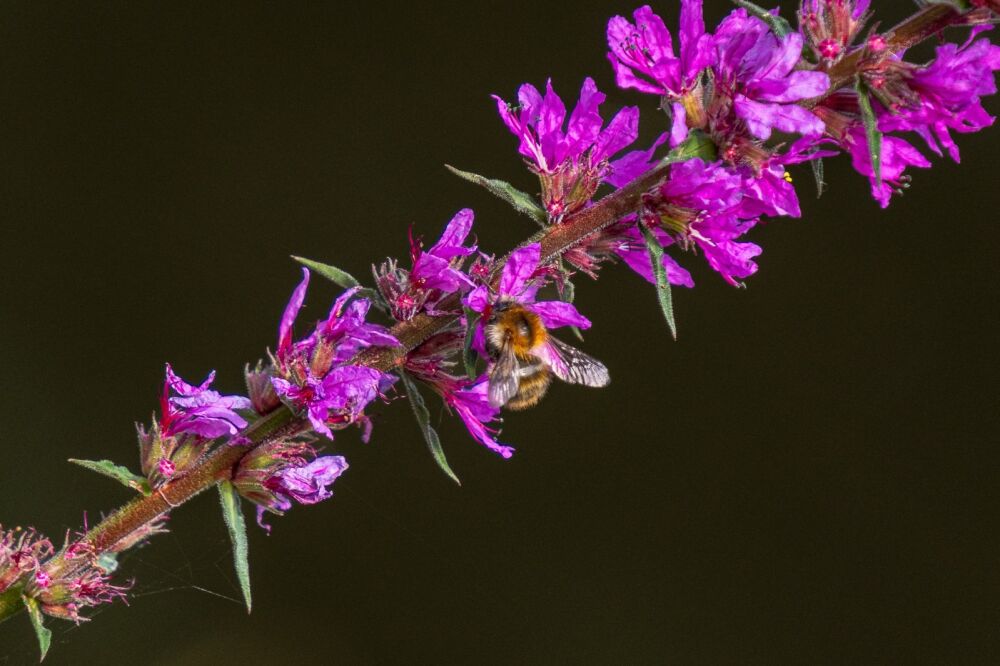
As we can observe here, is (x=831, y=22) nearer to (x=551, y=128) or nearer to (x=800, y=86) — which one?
(x=800, y=86)

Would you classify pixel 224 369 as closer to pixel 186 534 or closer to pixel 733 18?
pixel 186 534

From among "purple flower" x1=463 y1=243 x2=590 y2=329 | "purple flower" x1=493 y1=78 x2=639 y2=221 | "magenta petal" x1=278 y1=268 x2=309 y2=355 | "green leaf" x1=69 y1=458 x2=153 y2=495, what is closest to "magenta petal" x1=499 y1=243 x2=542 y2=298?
"purple flower" x1=463 y1=243 x2=590 y2=329

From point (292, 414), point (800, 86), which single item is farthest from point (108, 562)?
point (800, 86)

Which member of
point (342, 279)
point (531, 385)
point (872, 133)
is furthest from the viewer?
point (531, 385)

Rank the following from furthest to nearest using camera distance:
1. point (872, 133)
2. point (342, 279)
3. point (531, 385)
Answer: point (531, 385)
point (342, 279)
point (872, 133)

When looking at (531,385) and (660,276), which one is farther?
(531,385)

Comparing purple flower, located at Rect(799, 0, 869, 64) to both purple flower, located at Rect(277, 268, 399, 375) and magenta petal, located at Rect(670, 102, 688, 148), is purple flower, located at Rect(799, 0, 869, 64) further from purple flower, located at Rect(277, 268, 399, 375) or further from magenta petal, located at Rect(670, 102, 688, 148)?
purple flower, located at Rect(277, 268, 399, 375)

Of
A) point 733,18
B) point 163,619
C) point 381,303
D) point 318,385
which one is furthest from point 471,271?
point 163,619
